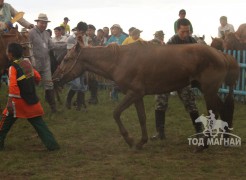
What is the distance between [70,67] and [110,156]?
165cm

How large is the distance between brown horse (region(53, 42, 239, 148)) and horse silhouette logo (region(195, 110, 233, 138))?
157 mm

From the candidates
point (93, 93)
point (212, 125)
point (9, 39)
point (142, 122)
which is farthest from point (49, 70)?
point (212, 125)

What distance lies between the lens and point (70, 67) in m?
7.35

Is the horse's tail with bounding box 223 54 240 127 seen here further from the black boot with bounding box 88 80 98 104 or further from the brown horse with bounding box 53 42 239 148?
the black boot with bounding box 88 80 98 104

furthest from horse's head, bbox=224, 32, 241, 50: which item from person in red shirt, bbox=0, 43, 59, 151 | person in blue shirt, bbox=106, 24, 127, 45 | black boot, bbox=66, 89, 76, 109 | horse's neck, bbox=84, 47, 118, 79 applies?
person in red shirt, bbox=0, 43, 59, 151

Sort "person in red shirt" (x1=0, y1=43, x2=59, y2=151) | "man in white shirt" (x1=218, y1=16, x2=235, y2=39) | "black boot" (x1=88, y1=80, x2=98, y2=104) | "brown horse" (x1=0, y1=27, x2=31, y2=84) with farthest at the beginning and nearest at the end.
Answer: "man in white shirt" (x1=218, y1=16, x2=235, y2=39)
"black boot" (x1=88, y1=80, x2=98, y2=104)
"brown horse" (x1=0, y1=27, x2=31, y2=84)
"person in red shirt" (x1=0, y1=43, x2=59, y2=151)

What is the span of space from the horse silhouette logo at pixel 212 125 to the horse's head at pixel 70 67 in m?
2.25

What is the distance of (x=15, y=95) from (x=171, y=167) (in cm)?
270

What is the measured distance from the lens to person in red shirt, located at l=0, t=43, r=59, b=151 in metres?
6.89

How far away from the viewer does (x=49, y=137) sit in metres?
7.16

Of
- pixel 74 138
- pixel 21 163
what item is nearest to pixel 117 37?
pixel 74 138

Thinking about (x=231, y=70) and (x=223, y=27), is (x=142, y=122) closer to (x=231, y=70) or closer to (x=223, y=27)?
(x=231, y=70)

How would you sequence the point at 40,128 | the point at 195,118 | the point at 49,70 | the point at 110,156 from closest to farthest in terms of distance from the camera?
the point at 110,156 < the point at 40,128 < the point at 195,118 < the point at 49,70

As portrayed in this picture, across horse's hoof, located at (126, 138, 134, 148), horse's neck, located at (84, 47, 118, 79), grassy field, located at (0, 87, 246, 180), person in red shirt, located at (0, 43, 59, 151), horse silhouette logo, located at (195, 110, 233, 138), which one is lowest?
grassy field, located at (0, 87, 246, 180)
